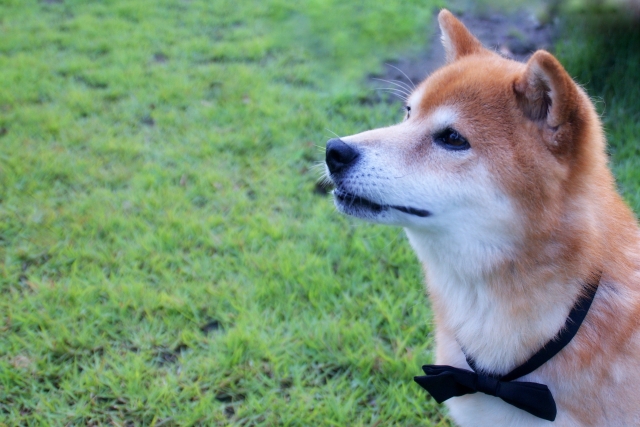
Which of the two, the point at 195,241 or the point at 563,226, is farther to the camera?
the point at 195,241

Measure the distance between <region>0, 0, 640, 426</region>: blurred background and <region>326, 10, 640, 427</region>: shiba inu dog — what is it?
85 cm

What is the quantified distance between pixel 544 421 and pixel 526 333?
302mm

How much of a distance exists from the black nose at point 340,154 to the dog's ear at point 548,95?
602 millimetres

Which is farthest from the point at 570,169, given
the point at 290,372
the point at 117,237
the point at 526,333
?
the point at 117,237

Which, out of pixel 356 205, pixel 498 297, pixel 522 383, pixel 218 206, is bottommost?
pixel 218 206

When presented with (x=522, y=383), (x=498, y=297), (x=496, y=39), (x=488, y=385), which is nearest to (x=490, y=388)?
(x=488, y=385)

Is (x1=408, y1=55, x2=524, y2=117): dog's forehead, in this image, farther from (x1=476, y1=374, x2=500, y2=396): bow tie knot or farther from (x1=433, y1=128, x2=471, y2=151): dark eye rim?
(x1=476, y1=374, x2=500, y2=396): bow tie knot

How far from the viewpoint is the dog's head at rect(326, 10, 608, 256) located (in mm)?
1755

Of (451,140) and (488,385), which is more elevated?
(451,140)

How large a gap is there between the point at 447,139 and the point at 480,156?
17 centimetres

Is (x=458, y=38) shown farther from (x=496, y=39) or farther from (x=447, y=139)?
(x=496, y=39)

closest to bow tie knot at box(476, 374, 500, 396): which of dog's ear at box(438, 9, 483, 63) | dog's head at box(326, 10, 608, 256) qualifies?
dog's head at box(326, 10, 608, 256)

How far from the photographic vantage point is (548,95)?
1.73 m

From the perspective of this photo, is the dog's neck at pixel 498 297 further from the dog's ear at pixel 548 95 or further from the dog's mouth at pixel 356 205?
the dog's ear at pixel 548 95
